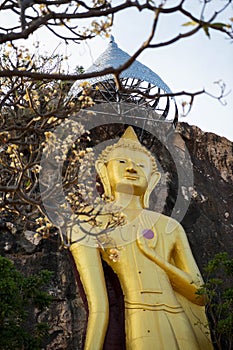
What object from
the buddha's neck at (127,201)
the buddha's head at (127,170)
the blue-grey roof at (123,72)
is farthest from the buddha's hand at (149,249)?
the blue-grey roof at (123,72)

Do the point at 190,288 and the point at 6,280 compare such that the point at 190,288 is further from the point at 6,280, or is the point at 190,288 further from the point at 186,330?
the point at 6,280

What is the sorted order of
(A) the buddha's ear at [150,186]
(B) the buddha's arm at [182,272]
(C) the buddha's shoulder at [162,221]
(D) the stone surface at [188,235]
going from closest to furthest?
(B) the buddha's arm at [182,272], (D) the stone surface at [188,235], (C) the buddha's shoulder at [162,221], (A) the buddha's ear at [150,186]

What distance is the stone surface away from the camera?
6.46m

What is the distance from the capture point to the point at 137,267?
6223 millimetres

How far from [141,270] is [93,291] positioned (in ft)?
2.22

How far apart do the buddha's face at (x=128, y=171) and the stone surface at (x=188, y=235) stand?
3.51 feet

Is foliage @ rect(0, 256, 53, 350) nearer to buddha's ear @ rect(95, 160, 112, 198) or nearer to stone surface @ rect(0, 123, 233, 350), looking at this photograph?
stone surface @ rect(0, 123, 233, 350)

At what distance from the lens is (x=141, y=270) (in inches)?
244

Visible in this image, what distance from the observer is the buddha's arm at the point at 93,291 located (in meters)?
5.47

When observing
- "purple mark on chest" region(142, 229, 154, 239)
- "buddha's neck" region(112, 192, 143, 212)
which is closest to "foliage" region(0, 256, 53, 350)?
"purple mark on chest" region(142, 229, 154, 239)

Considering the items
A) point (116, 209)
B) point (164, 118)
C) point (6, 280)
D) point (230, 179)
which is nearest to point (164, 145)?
point (164, 118)

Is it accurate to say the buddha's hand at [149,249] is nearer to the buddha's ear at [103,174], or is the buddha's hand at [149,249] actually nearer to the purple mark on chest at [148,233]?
the purple mark on chest at [148,233]

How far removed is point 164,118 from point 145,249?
9.75ft

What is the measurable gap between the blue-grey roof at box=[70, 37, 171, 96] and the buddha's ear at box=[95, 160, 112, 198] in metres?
1.03
